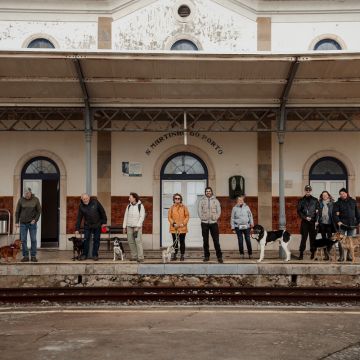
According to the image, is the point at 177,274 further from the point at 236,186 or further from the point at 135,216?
the point at 236,186

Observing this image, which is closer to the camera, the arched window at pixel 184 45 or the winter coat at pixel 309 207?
the winter coat at pixel 309 207

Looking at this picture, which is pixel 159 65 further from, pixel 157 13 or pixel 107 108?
pixel 157 13

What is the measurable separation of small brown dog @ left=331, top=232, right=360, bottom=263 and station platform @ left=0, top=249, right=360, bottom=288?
17.5 inches

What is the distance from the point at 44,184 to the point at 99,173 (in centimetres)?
396

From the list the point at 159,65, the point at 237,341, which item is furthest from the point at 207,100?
the point at 237,341

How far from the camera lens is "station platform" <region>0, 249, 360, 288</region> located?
1247 centimetres

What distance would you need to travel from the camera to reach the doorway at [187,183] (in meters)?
17.5

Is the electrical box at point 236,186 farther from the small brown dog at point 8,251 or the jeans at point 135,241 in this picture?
the small brown dog at point 8,251

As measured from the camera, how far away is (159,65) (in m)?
13.5

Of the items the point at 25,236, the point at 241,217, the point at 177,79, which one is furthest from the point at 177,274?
the point at 177,79

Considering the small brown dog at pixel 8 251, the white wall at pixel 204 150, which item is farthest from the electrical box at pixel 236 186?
the small brown dog at pixel 8 251

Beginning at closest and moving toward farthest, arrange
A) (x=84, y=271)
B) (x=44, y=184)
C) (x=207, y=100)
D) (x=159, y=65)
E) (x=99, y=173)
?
(x=84, y=271)
(x=159, y=65)
(x=207, y=100)
(x=99, y=173)
(x=44, y=184)

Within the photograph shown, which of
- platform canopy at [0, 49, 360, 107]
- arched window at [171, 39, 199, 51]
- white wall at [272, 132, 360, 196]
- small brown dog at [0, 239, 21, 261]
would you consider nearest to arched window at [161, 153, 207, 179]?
white wall at [272, 132, 360, 196]

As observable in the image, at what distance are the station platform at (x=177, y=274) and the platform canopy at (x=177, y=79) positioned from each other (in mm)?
4285
